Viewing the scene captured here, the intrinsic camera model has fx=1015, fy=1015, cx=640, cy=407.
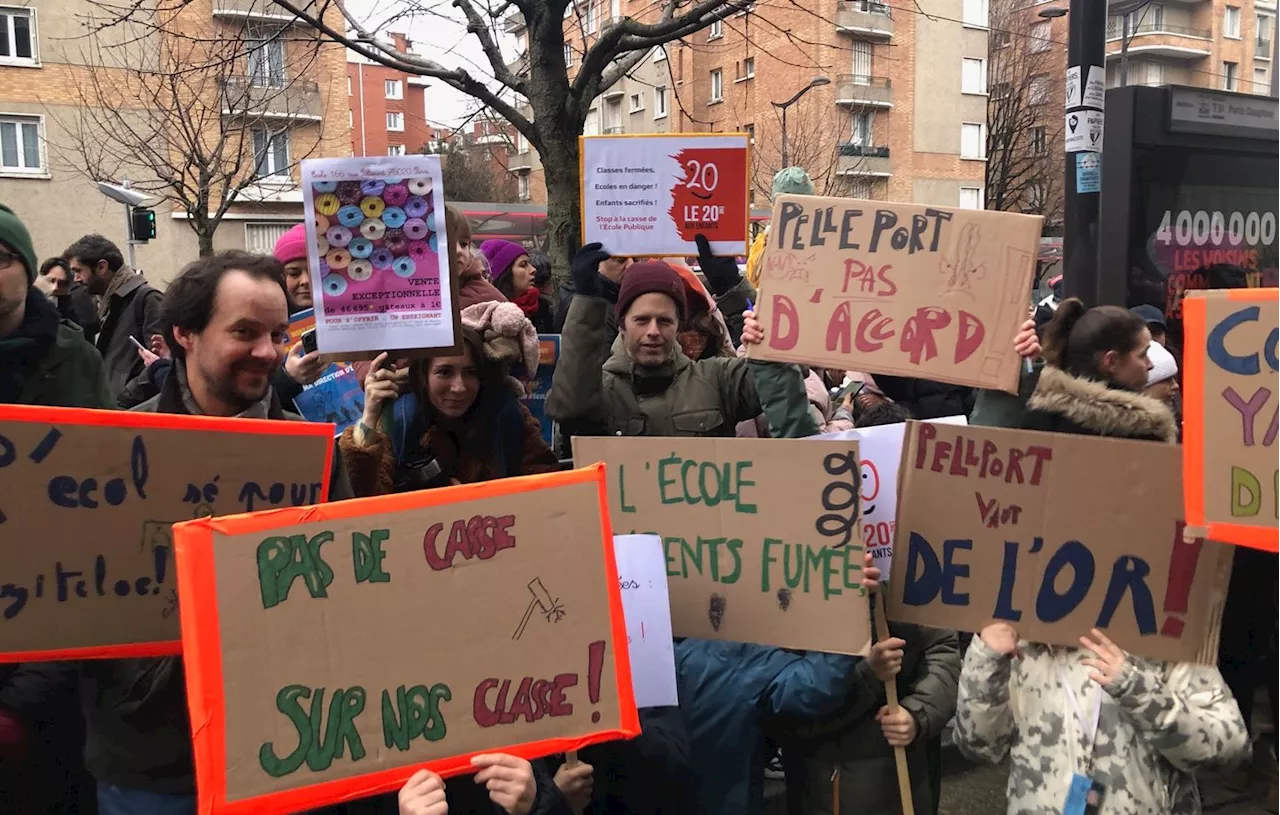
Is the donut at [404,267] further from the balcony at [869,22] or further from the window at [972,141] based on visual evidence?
the window at [972,141]

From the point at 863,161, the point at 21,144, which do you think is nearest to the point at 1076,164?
the point at 21,144

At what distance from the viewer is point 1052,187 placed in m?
35.1

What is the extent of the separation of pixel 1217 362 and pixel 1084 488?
448 mm

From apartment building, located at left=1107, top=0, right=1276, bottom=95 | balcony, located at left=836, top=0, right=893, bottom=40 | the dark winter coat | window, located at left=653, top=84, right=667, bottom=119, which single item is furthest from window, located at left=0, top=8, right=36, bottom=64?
apartment building, located at left=1107, top=0, right=1276, bottom=95

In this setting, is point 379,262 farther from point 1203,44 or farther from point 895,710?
point 1203,44

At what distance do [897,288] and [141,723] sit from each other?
231cm

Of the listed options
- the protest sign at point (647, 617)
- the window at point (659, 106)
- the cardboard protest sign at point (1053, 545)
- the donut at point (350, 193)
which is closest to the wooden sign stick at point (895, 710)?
the cardboard protest sign at point (1053, 545)

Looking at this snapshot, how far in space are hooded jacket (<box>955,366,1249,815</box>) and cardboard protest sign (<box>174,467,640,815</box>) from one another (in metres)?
1.10

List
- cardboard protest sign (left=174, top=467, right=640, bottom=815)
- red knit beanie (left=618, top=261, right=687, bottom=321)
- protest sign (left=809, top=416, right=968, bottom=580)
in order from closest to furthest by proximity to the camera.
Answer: cardboard protest sign (left=174, top=467, right=640, bottom=815) → protest sign (left=809, top=416, right=968, bottom=580) → red knit beanie (left=618, top=261, right=687, bottom=321)

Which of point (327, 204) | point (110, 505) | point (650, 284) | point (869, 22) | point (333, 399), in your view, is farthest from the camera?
→ point (869, 22)

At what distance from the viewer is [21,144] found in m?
27.2

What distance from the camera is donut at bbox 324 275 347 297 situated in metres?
3.08

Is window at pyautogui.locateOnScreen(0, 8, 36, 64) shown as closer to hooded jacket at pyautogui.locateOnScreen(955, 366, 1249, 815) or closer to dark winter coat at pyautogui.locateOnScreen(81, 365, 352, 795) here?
dark winter coat at pyautogui.locateOnScreen(81, 365, 352, 795)

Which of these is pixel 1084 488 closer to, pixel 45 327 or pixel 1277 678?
pixel 1277 678
